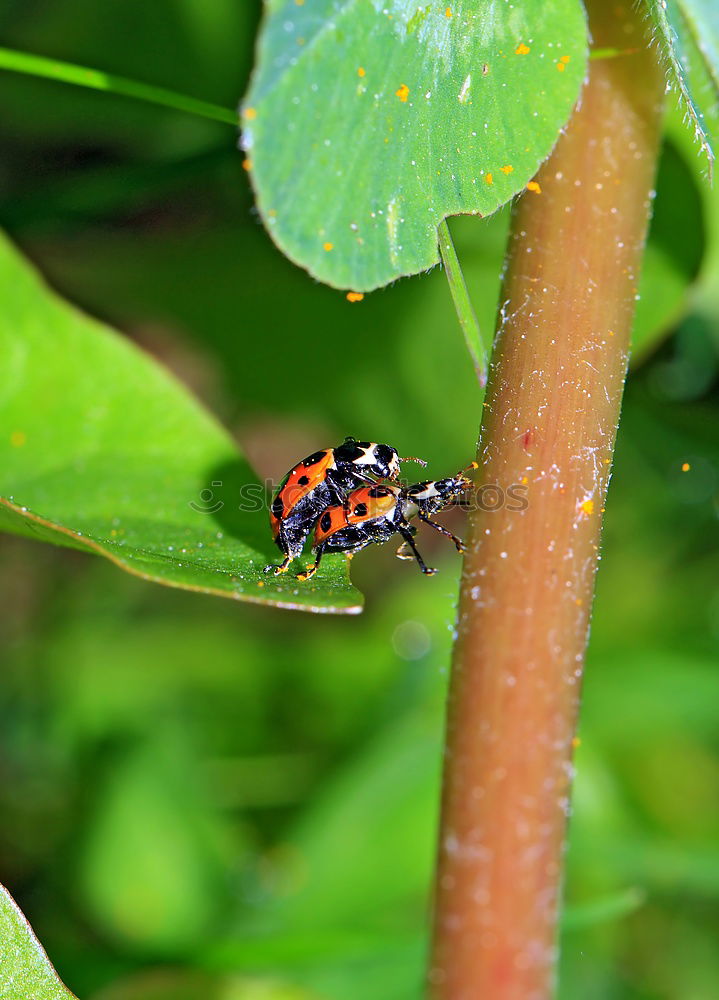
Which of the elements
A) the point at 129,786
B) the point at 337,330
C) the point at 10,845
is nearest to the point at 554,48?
the point at 337,330

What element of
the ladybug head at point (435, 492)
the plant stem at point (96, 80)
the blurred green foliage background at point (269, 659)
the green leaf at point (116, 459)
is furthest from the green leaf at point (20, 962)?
the plant stem at point (96, 80)

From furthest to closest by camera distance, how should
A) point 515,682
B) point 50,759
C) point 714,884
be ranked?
point 50,759 → point 714,884 → point 515,682

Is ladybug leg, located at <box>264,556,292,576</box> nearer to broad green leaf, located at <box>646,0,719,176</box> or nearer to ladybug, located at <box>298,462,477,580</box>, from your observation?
ladybug, located at <box>298,462,477,580</box>

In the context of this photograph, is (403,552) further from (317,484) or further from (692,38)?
(692,38)

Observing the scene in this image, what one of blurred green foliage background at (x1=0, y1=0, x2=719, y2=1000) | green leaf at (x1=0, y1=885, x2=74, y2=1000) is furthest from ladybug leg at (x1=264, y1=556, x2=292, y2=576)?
blurred green foliage background at (x1=0, y1=0, x2=719, y2=1000)

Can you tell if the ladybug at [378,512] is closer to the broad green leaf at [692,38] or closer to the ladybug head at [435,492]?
the ladybug head at [435,492]

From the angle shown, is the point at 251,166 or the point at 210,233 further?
the point at 210,233

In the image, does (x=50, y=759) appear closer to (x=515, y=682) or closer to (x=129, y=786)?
(x=129, y=786)
